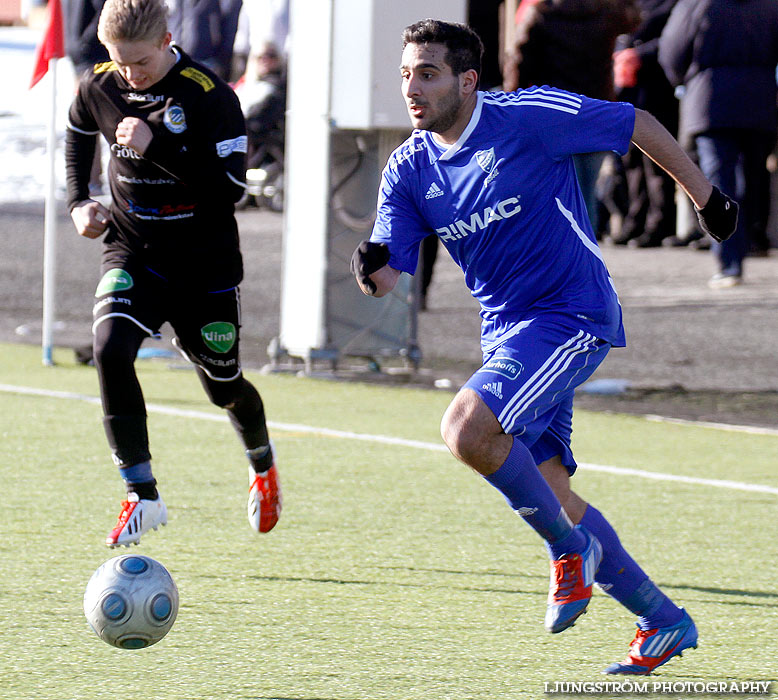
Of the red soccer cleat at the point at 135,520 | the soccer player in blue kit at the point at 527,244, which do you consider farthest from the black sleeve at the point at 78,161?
the soccer player in blue kit at the point at 527,244

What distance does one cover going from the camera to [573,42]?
11.4 m

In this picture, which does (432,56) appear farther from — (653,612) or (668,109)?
(668,109)

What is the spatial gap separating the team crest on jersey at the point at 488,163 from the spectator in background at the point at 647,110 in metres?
9.93

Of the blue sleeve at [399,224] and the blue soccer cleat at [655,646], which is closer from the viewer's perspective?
the blue soccer cleat at [655,646]

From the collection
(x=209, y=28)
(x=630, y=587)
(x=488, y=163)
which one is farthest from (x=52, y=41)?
(x=630, y=587)

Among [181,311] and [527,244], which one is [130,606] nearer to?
A: [527,244]

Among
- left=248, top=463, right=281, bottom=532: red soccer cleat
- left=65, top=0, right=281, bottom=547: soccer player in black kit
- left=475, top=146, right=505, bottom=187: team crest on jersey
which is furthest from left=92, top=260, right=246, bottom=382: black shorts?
left=475, top=146, right=505, bottom=187: team crest on jersey

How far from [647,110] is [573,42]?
400cm

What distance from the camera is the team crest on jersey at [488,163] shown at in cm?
467

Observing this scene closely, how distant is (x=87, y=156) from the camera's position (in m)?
6.29

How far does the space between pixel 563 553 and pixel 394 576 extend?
43.9 inches

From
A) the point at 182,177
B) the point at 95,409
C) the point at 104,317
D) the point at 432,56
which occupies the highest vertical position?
the point at 432,56

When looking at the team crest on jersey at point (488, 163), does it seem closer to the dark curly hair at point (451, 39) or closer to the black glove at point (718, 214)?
the dark curly hair at point (451, 39)

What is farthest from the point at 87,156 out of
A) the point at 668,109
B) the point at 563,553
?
the point at 668,109
